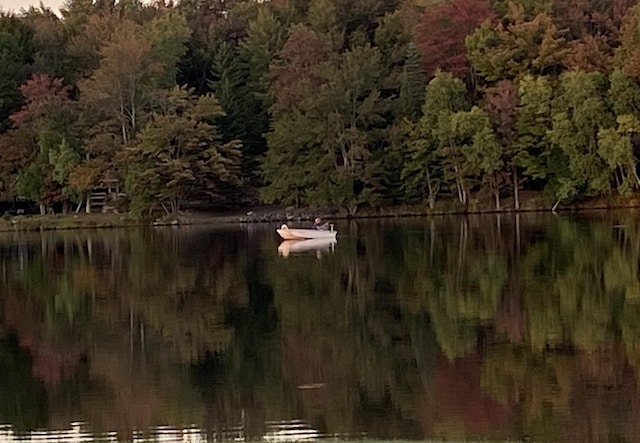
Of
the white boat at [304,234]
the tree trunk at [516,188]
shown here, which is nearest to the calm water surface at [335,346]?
the white boat at [304,234]

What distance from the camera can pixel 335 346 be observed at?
16.4 m

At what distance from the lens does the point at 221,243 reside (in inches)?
1550

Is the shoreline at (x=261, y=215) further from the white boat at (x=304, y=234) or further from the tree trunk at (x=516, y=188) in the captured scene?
the white boat at (x=304, y=234)

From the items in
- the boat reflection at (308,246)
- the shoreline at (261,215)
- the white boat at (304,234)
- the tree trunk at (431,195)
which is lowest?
the boat reflection at (308,246)

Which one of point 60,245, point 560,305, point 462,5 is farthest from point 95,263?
point 462,5

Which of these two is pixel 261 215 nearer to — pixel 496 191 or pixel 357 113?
pixel 357 113

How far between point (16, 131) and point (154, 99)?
7.63m

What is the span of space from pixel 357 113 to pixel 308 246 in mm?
17917

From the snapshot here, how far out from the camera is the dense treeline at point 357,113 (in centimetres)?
5094

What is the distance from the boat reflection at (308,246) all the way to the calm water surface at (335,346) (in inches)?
99.5

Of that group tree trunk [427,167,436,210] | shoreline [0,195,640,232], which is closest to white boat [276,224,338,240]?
shoreline [0,195,640,232]

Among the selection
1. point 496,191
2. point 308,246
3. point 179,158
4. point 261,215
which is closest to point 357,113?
point 261,215

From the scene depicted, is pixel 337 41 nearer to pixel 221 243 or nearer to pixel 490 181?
pixel 490 181

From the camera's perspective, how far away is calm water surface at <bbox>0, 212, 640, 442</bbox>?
11.7 meters
